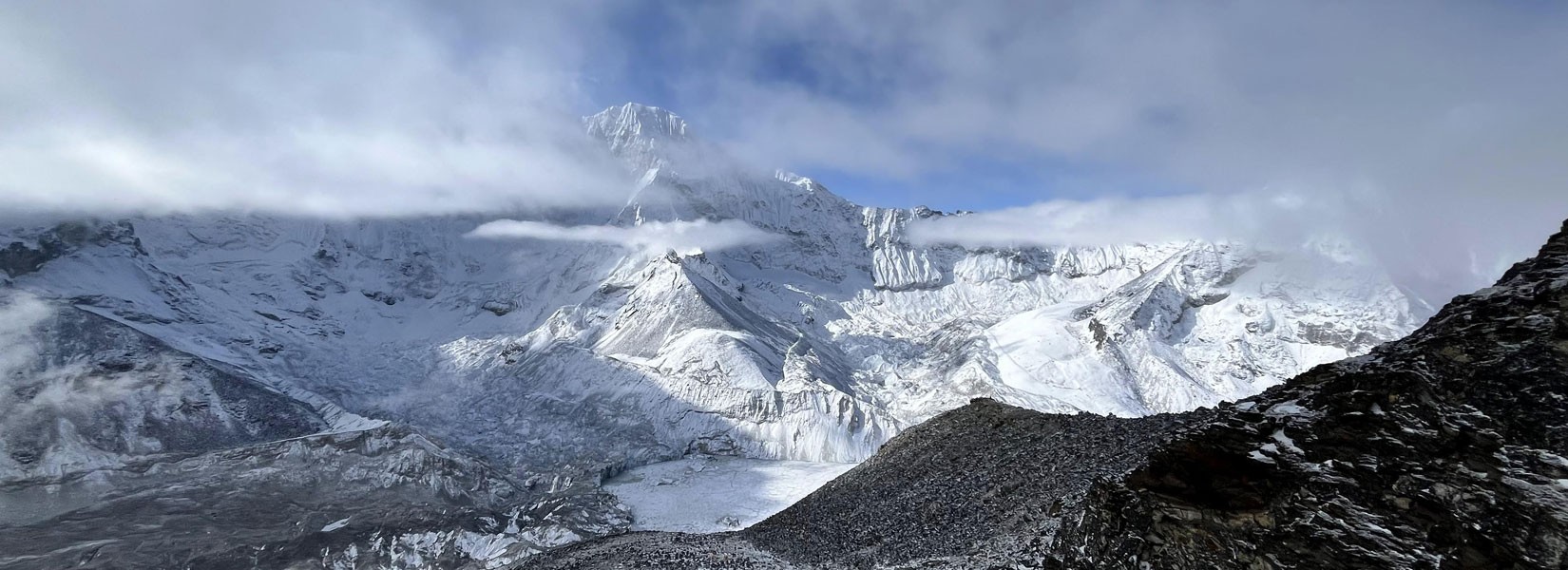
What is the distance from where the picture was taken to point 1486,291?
13398 millimetres

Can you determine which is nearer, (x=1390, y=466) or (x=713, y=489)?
(x=1390, y=466)

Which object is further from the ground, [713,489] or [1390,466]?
[1390,466]

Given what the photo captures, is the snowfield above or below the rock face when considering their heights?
below

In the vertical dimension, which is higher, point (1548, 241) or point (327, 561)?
point (1548, 241)

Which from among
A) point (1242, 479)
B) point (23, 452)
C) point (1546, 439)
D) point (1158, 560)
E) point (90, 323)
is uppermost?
point (1546, 439)

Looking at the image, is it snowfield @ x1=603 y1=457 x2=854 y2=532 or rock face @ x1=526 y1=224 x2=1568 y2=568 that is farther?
snowfield @ x1=603 y1=457 x2=854 y2=532

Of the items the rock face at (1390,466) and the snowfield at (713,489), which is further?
the snowfield at (713,489)

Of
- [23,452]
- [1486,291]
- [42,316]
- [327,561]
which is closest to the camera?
[1486,291]

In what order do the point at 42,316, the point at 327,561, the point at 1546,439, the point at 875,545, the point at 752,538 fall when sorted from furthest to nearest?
the point at 42,316 < the point at 327,561 < the point at 752,538 < the point at 875,545 < the point at 1546,439

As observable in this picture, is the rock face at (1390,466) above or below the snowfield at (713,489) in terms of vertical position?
above

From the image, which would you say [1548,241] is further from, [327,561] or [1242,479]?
[327,561]

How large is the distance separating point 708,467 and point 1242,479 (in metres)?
135

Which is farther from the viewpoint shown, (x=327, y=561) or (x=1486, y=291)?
(x=327, y=561)

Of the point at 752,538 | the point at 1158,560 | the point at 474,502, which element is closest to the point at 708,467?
the point at 474,502
